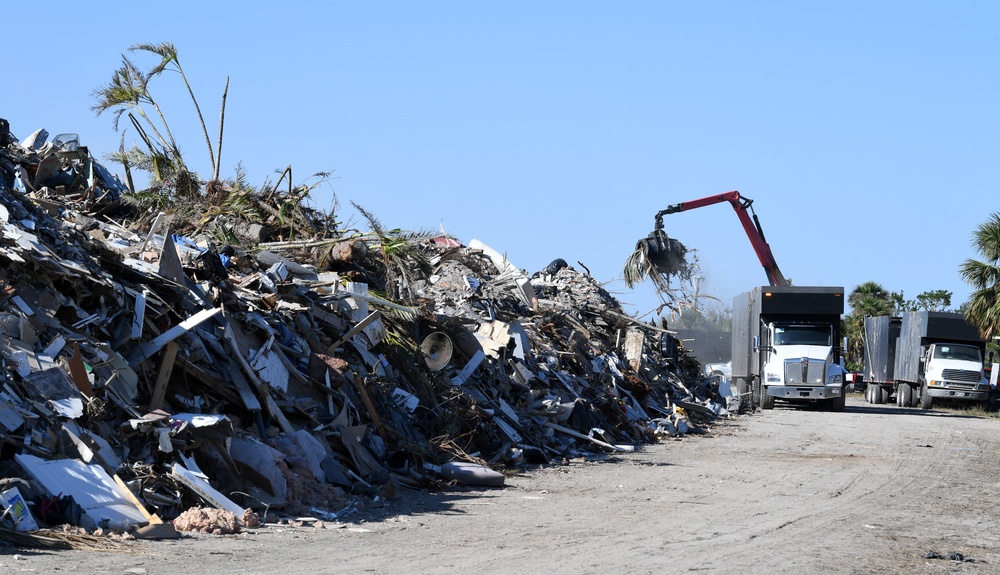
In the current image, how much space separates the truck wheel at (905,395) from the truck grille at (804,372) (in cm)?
770

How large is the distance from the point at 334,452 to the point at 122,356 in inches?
96.7

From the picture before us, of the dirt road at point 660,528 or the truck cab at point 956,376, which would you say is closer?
the dirt road at point 660,528

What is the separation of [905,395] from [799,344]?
26.9ft

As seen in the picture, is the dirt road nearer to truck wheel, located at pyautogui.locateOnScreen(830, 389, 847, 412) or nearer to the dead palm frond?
the dead palm frond

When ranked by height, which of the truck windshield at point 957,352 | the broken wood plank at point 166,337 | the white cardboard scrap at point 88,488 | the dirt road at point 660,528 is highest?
the truck windshield at point 957,352

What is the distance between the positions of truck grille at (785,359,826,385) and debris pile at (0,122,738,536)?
7915mm

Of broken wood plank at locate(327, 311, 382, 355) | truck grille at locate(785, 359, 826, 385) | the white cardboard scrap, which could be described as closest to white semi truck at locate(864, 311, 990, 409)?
truck grille at locate(785, 359, 826, 385)

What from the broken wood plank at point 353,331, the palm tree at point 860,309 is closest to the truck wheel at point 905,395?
the palm tree at point 860,309

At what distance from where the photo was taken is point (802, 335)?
2814 centimetres

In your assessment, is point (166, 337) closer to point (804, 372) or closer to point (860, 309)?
point (804, 372)

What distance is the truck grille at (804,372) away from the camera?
27.8m

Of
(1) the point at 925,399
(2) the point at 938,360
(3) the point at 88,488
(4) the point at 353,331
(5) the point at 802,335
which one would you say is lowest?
(3) the point at 88,488

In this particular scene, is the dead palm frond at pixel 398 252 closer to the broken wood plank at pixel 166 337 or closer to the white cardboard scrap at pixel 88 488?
the broken wood plank at pixel 166 337

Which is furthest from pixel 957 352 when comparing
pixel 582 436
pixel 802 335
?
pixel 582 436
